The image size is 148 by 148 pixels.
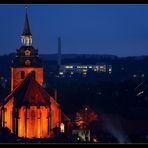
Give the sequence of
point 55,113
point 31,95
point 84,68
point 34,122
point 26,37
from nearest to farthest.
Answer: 1. point 34,122
2. point 31,95
3. point 55,113
4. point 26,37
5. point 84,68

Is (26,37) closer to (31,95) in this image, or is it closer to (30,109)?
(31,95)

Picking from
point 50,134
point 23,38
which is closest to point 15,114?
point 50,134

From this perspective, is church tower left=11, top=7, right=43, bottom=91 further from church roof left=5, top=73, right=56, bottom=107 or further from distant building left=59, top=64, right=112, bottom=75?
distant building left=59, top=64, right=112, bottom=75

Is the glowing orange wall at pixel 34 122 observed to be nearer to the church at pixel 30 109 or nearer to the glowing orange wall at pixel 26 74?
the church at pixel 30 109

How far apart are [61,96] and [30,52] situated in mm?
6033

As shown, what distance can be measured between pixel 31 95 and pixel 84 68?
25464 millimetres

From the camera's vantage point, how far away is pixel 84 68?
4881 cm

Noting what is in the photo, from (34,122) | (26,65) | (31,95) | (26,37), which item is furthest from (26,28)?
(34,122)

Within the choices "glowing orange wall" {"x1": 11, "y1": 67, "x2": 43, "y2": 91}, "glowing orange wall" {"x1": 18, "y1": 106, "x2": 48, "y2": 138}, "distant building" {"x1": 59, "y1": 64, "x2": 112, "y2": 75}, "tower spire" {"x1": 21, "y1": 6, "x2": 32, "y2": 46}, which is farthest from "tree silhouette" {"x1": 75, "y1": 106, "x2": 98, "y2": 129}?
"distant building" {"x1": 59, "y1": 64, "x2": 112, "y2": 75}

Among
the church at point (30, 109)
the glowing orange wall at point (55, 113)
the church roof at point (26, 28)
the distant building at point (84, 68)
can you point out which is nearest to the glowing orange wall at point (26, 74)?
the church at point (30, 109)

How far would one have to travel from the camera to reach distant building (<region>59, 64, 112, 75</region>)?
46.5 metres

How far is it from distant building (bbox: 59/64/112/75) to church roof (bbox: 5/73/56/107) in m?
21.9

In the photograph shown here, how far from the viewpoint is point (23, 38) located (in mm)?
25984

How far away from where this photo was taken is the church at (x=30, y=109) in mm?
23016
